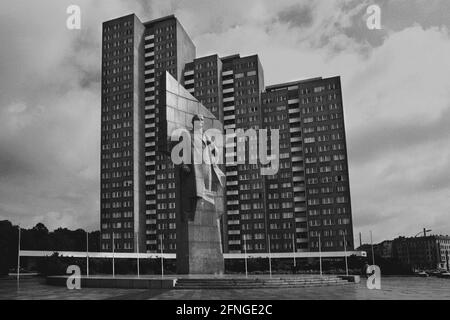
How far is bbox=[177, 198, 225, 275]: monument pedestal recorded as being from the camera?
3975 centimetres

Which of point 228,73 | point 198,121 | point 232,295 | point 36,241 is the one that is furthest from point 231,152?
point 232,295

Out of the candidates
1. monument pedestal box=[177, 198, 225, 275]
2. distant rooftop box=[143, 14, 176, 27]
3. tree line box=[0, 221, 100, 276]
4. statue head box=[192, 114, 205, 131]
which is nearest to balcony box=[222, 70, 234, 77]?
distant rooftop box=[143, 14, 176, 27]

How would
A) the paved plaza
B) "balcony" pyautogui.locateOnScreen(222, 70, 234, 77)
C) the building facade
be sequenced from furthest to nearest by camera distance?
the building facade < "balcony" pyautogui.locateOnScreen(222, 70, 234, 77) < the paved plaza

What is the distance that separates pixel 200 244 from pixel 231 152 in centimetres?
8697

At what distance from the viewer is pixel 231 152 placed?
127 m

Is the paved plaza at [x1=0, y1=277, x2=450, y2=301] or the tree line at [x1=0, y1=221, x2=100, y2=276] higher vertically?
the tree line at [x1=0, y1=221, x2=100, y2=276]

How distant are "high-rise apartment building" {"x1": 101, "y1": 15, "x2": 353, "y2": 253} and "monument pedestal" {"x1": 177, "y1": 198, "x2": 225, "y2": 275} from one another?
7604 centimetres

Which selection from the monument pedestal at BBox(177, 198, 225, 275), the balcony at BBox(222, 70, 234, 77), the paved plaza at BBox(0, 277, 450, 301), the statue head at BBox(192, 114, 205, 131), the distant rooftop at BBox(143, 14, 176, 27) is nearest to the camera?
the paved plaza at BBox(0, 277, 450, 301)

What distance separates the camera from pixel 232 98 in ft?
419

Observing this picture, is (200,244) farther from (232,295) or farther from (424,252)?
(424,252)

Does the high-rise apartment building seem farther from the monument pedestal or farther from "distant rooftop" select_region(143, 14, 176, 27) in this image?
the monument pedestal

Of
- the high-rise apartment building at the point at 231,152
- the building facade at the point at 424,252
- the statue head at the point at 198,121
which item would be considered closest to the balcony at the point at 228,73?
the high-rise apartment building at the point at 231,152

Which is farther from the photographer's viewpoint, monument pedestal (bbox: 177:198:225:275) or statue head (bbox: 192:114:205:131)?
statue head (bbox: 192:114:205:131)

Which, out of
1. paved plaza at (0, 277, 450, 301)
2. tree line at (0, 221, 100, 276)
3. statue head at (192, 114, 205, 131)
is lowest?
paved plaza at (0, 277, 450, 301)
